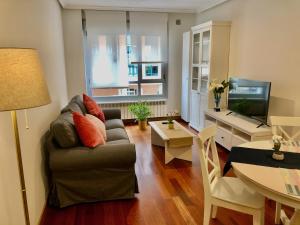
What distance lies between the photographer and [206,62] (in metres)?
4.67

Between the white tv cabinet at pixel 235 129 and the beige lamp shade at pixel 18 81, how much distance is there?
8.90 ft

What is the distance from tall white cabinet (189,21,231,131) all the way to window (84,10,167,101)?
94 centimetres

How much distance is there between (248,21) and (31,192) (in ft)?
12.5

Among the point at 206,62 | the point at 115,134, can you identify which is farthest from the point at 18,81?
the point at 206,62

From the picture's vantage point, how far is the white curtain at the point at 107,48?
17.2 ft

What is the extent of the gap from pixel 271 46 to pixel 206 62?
1419mm

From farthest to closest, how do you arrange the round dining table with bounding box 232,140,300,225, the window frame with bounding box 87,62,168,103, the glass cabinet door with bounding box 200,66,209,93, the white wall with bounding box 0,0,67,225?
the window frame with bounding box 87,62,168,103 < the glass cabinet door with bounding box 200,66,209,93 < the white wall with bounding box 0,0,67,225 < the round dining table with bounding box 232,140,300,225

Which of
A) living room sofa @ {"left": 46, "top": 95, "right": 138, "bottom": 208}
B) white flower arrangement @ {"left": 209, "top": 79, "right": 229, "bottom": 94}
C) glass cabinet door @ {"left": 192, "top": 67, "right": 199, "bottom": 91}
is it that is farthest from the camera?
glass cabinet door @ {"left": 192, "top": 67, "right": 199, "bottom": 91}

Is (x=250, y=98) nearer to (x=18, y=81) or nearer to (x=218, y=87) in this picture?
(x=218, y=87)

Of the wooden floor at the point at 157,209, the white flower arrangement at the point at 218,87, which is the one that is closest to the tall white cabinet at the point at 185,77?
the white flower arrangement at the point at 218,87

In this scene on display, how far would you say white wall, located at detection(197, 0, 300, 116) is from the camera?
9.93 feet

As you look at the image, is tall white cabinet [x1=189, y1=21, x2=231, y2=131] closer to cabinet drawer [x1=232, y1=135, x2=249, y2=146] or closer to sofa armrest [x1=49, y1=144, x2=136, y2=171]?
cabinet drawer [x1=232, y1=135, x2=249, y2=146]

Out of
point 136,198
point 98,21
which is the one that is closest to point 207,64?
point 98,21

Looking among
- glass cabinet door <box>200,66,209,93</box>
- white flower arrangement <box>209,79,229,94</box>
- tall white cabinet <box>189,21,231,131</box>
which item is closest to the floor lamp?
white flower arrangement <box>209,79,229,94</box>
